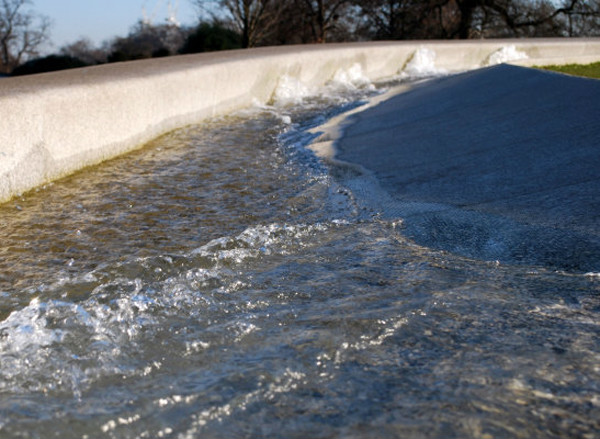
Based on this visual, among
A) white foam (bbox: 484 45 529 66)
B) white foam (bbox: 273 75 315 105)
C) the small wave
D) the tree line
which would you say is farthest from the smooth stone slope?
the tree line

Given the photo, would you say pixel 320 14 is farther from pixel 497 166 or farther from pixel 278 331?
pixel 278 331

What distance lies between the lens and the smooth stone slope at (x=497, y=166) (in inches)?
136

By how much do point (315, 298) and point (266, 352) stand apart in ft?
1.76

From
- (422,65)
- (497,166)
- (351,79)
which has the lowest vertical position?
(497,166)

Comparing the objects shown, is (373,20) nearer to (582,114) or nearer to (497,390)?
(582,114)

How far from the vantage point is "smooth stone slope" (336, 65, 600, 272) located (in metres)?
3.47

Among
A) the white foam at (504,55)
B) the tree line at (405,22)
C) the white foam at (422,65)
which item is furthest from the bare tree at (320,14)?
the white foam at (422,65)

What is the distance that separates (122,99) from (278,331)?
4.53 metres

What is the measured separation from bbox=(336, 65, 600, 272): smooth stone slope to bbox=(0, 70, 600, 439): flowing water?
0.79 ft

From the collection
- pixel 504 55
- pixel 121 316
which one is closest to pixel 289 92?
pixel 504 55

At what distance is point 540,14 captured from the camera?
985 inches

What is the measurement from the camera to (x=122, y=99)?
6.57 meters

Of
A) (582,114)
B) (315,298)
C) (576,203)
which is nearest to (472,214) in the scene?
(576,203)

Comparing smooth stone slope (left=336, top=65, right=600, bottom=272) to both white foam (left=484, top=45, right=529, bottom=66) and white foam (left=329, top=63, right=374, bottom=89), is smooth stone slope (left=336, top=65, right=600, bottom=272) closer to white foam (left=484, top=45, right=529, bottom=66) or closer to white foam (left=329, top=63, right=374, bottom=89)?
white foam (left=329, top=63, right=374, bottom=89)
